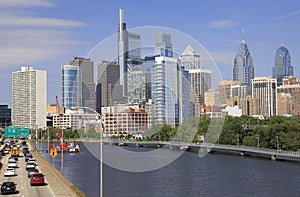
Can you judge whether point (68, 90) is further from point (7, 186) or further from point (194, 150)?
point (7, 186)

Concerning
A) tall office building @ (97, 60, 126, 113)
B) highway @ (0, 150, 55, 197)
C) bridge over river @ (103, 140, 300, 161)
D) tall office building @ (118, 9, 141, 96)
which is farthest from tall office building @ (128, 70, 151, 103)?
bridge over river @ (103, 140, 300, 161)

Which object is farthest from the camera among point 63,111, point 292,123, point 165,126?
point 63,111

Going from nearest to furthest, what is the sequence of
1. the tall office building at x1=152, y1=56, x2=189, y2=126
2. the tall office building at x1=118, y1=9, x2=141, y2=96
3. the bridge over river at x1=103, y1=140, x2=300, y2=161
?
the tall office building at x1=118, y1=9, x2=141, y2=96 → the tall office building at x1=152, y1=56, x2=189, y2=126 → the bridge over river at x1=103, y1=140, x2=300, y2=161

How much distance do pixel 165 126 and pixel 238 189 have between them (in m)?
47.2

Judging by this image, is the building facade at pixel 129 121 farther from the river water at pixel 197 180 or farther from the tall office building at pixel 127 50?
the tall office building at pixel 127 50

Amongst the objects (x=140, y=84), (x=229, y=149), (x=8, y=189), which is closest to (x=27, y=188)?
(x=8, y=189)

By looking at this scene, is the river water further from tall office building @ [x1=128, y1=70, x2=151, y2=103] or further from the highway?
tall office building @ [x1=128, y1=70, x2=151, y2=103]

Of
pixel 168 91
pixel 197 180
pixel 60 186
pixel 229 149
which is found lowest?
pixel 197 180

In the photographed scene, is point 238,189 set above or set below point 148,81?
below

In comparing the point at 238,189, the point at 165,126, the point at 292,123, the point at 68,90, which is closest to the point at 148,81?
the point at 238,189

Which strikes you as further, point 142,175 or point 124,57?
point 142,175

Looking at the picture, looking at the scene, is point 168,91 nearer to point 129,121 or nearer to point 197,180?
point 197,180

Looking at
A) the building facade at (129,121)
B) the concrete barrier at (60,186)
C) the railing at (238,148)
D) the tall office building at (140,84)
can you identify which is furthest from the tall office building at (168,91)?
the concrete barrier at (60,186)

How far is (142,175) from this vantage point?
147 ft
